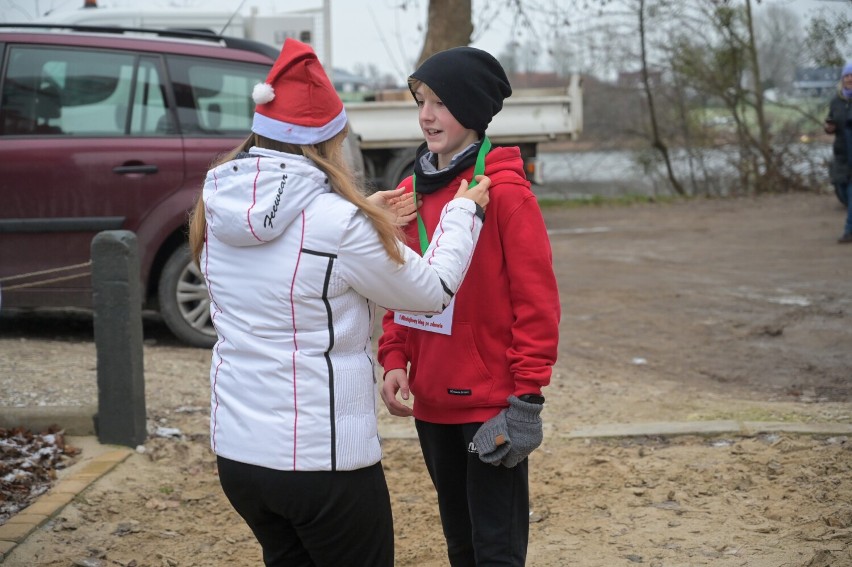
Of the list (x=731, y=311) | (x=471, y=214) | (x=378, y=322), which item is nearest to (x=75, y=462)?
(x=471, y=214)

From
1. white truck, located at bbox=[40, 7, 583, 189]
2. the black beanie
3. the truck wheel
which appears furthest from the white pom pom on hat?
white truck, located at bbox=[40, 7, 583, 189]

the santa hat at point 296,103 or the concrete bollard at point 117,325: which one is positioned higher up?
the santa hat at point 296,103

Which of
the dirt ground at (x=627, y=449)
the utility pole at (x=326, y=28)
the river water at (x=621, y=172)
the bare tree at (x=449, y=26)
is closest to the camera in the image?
the dirt ground at (x=627, y=449)

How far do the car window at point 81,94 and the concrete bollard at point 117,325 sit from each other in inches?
92.6

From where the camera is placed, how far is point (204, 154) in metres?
7.09

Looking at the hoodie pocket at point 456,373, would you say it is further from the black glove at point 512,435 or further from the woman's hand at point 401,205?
the woman's hand at point 401,205

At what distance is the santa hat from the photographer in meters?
2.45

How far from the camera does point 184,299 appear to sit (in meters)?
7.16

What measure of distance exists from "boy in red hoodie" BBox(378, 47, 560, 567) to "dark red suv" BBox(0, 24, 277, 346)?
443 cm

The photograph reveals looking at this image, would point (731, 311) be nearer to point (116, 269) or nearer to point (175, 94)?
point (175, 94)

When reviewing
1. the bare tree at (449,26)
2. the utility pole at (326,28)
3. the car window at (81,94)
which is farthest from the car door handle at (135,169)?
the bare tree at (449,26)

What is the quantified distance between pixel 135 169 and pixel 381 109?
229 inches

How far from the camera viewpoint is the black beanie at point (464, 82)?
9.02ft

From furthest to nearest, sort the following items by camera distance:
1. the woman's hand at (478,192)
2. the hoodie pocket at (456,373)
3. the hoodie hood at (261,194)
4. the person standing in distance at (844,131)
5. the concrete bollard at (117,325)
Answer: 1. the person standing in distance at (844,131)
2. the concrete bollard at (117,325)
3. the hoodie pocket at (456,373)
4. the woman's hand at (478,192)
5. the hoodie hood at (261,194)
